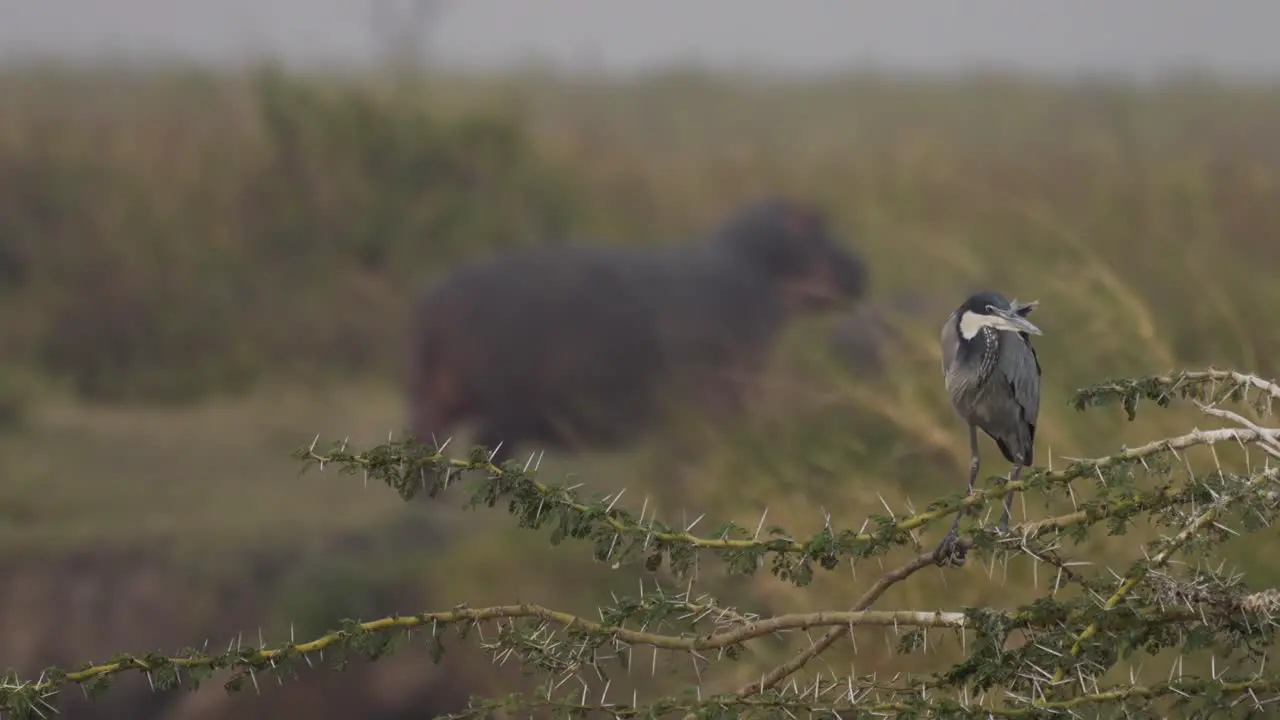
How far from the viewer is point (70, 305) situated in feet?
42.2

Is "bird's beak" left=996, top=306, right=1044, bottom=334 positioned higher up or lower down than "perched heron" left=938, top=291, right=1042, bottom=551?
higher up

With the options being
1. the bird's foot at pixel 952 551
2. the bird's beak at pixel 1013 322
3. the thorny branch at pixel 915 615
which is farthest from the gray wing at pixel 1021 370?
the thorny branch at pixel 915 615

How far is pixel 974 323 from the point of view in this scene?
245 centimetres

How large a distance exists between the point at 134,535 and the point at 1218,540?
6924 mm

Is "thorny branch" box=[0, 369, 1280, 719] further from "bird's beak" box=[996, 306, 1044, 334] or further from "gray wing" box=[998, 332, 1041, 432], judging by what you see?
"gray wing" box=[998, 332, 1041, 432]

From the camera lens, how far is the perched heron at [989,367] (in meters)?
2.44

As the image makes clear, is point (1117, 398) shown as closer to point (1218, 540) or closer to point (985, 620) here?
point (1218, 540)

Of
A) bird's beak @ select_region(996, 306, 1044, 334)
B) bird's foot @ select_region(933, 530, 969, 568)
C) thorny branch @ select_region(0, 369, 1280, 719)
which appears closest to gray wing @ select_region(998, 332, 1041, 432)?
bird's beak @ select_region(996, 306, 1044, 334)

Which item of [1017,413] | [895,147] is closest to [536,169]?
[895,147]

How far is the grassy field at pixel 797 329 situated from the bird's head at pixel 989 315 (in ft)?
1.21

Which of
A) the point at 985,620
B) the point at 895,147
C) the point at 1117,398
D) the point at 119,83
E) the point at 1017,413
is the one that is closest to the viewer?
the point at 985,620

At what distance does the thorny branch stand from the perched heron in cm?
47

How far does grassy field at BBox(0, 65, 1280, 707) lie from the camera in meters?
4.75

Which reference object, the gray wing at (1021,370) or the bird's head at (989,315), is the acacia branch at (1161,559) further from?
the gray wing at (1021,370)
